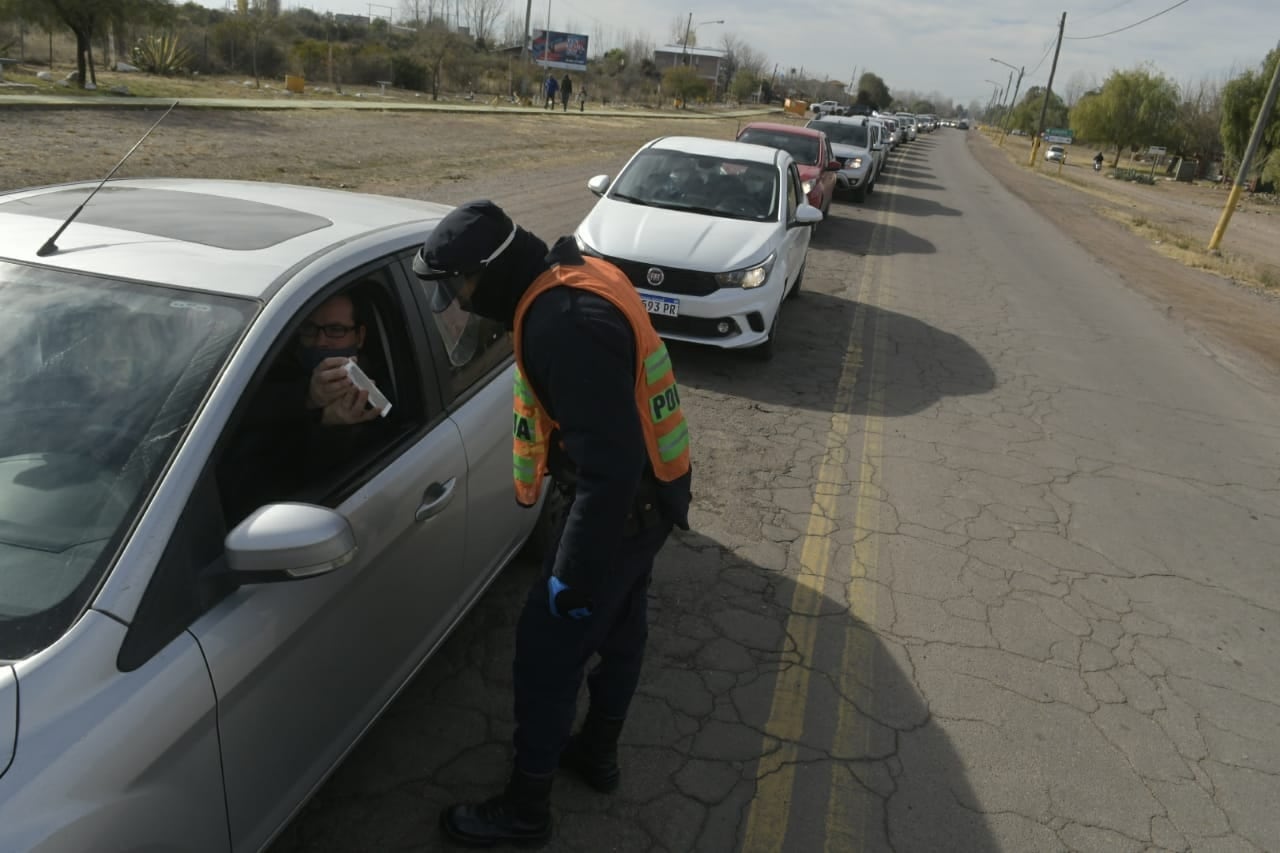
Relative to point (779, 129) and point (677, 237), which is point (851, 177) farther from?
point (677, 237)

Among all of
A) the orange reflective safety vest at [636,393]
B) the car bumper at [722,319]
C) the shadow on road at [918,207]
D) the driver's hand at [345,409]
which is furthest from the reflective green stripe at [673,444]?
the shadow on road at [918,207]

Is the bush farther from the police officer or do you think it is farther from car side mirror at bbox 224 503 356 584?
car side mirror at bbox 224 503 356 584

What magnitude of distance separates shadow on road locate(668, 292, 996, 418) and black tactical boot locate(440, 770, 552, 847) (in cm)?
464

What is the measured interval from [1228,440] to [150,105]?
22.5 metres

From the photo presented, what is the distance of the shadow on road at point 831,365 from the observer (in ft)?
23.7

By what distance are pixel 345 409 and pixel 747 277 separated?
5.03 meters

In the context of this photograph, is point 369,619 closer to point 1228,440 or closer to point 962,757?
point 962,757

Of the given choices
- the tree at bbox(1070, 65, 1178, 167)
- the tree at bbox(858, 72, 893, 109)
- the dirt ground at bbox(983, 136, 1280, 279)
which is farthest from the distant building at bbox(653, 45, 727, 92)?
the dirt ground at bbox(983, 136, 1280, 279)

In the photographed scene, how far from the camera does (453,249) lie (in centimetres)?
218

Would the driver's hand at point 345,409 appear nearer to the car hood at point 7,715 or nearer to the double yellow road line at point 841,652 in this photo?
the car hood at point 7,715

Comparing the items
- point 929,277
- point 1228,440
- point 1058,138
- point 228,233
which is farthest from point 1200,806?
point 1058,138

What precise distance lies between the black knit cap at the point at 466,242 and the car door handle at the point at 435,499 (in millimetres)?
794

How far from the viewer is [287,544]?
1896 millimetres

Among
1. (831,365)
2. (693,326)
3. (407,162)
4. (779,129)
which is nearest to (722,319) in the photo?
(693,326)
